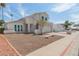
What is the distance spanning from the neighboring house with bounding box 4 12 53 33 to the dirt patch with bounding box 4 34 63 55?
0.29ft

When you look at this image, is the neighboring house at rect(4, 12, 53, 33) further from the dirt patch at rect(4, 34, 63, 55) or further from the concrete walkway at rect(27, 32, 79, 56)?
the concrete walkway at rect(27, 32, 79, 56)

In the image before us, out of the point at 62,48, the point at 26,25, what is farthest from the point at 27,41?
the point at 62,48

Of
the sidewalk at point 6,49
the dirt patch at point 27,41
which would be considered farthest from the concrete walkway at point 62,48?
the sidewalk at point 6,49

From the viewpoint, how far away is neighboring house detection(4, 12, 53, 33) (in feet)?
13.3

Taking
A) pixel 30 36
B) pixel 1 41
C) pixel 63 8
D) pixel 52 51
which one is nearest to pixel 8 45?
pixel 1 41

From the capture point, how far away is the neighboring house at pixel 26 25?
4.05 meters

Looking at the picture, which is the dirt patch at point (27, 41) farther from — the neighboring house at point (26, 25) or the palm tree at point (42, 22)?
the palm tree at point (42, 22)

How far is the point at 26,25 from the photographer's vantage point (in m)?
4.18

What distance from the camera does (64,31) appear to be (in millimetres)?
4141

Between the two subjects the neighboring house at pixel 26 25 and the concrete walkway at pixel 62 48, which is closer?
the concrete walkway at pixel 62 48

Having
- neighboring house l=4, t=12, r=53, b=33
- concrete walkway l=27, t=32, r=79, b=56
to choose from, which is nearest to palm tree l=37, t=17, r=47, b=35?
neighboring house l=4, t=12, r=53, b=33

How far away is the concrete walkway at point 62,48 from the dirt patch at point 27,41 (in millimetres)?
89

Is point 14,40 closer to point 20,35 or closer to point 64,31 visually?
point 20,35

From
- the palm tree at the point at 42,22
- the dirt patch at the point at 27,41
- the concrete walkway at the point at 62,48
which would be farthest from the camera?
the palm tree at the point at 42,22
